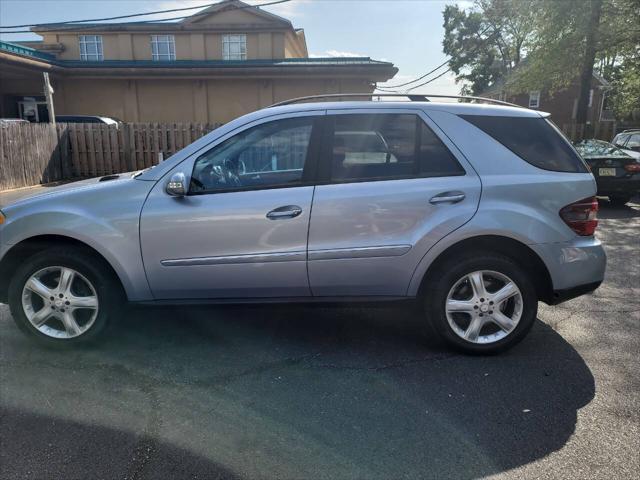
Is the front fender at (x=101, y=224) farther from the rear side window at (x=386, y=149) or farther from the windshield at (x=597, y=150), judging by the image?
the windshield at (x=597, y=150)

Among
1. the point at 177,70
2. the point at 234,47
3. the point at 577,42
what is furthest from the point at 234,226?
the point at 234,47

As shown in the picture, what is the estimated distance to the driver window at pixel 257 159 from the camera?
3600mm

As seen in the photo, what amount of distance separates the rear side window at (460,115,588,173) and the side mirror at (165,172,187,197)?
207 centimetres

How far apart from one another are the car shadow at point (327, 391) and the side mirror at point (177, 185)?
35.7 inches

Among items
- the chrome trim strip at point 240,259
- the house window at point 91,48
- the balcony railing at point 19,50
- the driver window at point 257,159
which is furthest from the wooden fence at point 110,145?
the house window at point 91,48

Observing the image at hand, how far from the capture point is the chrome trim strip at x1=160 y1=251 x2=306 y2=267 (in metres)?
3.52

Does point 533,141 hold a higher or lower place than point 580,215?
higher

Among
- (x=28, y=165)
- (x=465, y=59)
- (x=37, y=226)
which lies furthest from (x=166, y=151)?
(x=465, y=59)

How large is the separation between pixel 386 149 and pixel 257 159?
37.6 inches

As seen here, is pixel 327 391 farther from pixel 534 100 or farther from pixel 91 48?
pixel 534 100

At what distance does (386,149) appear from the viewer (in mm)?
3617

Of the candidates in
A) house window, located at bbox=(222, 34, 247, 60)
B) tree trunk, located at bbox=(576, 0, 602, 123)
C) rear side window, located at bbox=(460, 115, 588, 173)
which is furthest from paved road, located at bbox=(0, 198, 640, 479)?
house window, located at bbox=(222, 34, 247, 60)

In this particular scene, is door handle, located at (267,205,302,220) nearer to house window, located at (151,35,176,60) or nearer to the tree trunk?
the tree trunk

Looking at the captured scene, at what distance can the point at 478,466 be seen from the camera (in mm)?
2492
